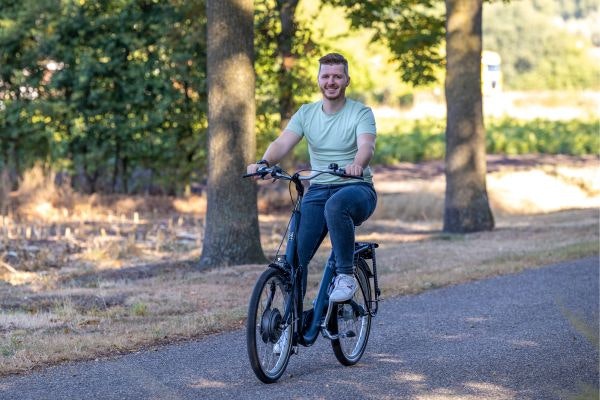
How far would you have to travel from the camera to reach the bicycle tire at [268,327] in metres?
7.21

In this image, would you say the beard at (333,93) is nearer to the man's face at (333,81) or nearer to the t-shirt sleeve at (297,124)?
the man's face at (333,81)

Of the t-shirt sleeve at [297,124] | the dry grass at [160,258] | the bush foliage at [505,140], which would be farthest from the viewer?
the bush foliage at [505,140]

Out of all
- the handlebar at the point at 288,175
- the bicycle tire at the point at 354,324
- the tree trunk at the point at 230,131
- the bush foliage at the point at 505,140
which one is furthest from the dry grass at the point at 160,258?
the bush foliage at the point at 505,140

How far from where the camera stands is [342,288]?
7.71m

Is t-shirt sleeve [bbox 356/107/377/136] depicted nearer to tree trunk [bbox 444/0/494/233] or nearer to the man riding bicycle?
the man riding bicycle

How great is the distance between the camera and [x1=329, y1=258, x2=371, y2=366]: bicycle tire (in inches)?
316

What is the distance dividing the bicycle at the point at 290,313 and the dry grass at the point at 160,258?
168 cm

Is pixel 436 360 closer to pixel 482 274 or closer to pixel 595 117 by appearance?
pixel 482 274

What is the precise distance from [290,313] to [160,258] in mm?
7976

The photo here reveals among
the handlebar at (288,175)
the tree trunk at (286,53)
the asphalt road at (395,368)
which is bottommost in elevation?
the asphalt road at (395,368)

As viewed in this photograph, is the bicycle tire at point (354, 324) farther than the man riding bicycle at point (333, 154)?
Yes

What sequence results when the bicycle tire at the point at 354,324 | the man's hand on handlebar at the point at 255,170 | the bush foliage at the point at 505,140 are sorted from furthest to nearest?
the bush foliage at the point at 505,140
the bicycle tire at the point at 354,324
the man's hand on handlebar at the point at 255,170

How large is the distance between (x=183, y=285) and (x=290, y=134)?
16.3ft

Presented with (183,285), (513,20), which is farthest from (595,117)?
(513,20)
